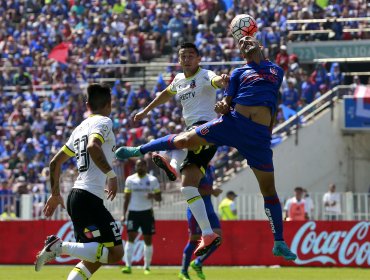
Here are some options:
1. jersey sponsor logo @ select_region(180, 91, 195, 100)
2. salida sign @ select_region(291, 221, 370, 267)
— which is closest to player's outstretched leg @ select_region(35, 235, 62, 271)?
jersey sponsor logo @ select_region(180, 91, 195, 100)

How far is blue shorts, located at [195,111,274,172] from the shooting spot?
45.6ft

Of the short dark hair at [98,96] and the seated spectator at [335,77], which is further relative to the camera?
the seated spectator at [335,77]

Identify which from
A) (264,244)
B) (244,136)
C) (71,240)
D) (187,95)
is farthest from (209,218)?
(71,240)

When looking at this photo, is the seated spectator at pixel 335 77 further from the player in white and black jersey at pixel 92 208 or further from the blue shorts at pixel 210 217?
the player in white and black jersey at pixel 92 208

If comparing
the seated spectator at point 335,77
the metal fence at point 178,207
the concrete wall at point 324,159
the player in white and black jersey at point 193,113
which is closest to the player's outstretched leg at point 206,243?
the player in white and black jersey at point 193,113

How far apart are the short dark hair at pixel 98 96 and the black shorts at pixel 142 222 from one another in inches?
440

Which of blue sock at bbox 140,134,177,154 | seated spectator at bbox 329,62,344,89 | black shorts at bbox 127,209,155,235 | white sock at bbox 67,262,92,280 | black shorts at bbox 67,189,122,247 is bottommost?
black shorts at bbox 127,209,155,235

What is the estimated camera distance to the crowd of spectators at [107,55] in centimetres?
3456

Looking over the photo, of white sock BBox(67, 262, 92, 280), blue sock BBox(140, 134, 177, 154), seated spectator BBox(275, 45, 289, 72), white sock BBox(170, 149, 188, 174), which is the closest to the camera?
white sock BBox(67, 262, 92, 280)

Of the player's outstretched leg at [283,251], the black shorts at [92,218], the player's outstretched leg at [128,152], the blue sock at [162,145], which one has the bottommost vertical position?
the player's outstretched leg at [283,251]

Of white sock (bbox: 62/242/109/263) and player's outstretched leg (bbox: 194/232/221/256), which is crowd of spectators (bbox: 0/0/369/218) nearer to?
player's outstretched leg (bbox: 194/232/221/256)

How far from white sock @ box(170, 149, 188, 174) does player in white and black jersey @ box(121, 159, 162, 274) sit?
26.9 ft

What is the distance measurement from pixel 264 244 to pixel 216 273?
3780 millimetres

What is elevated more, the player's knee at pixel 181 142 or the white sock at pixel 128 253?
the player's knee at pixel 181 142
